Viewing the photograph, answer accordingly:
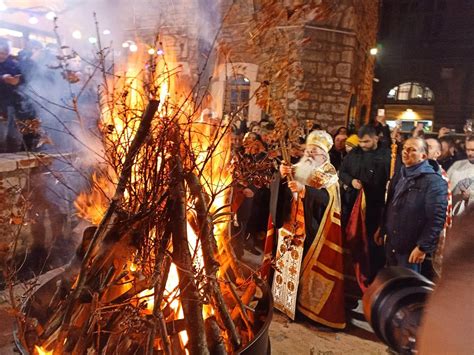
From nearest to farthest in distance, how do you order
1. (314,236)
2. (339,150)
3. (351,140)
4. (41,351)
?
(41,351), (314,236), (351,140), (339,150)

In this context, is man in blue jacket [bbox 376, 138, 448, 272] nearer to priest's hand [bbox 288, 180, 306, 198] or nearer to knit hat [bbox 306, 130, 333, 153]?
knit hat [bbox 306, 130, 333, 153]

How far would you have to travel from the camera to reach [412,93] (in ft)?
74.3

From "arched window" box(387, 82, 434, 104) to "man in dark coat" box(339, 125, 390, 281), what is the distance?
18942 millimetres

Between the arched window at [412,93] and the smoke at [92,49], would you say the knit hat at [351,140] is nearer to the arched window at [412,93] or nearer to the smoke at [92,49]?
the smoke at [92,49]

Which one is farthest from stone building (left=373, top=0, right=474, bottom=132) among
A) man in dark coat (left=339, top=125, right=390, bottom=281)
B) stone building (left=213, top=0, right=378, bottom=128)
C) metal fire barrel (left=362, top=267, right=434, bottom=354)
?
metal fire barrel (left=362, top=267, right=434, bottom=354)

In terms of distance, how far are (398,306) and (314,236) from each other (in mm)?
2961

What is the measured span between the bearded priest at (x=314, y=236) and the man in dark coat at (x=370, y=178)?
4.35 feet

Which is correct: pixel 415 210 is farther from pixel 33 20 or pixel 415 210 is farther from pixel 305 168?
pixel 33 20

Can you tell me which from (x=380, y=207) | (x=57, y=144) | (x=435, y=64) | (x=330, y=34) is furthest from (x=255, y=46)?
(x=435, y=64)

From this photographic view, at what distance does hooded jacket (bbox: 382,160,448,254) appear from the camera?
4.12 meters

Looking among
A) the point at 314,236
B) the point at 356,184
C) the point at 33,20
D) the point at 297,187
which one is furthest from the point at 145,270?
the point at 33,20

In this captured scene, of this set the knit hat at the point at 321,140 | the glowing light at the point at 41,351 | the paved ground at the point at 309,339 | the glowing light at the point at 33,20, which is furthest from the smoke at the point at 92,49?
the glowing light at the point at 41,351

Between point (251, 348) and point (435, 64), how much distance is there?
2332 centimetres

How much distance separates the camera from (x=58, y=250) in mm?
5859
